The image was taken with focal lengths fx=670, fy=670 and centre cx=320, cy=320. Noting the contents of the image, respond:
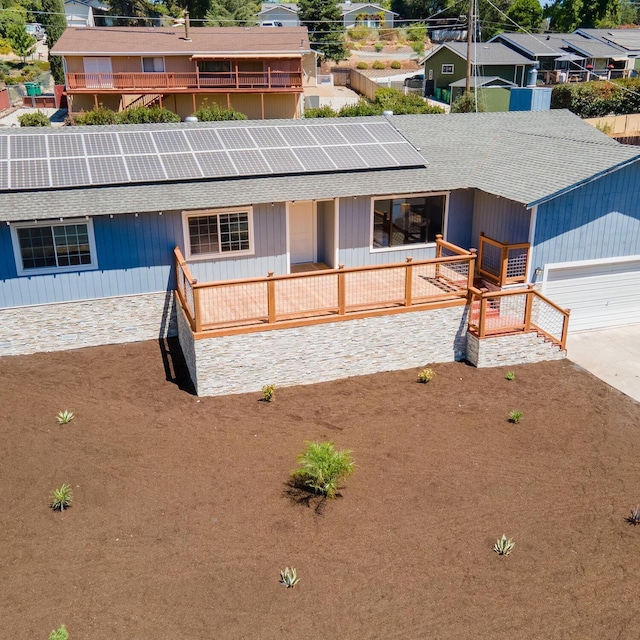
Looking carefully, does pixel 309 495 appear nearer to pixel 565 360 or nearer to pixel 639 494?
pixel 639 494

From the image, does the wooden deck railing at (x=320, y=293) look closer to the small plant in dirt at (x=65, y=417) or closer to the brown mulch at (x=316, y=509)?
the brown mulch at (x=316, y=509)

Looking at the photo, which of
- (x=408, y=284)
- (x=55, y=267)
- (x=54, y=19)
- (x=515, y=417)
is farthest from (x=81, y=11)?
(x=515, y=417)

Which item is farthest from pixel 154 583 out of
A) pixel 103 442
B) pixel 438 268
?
pixel 438 268

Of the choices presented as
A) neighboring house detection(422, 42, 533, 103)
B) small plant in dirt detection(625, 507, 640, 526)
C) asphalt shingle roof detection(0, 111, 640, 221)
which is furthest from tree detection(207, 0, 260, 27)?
small plant in dirt detection(625, 507, 640, 526)

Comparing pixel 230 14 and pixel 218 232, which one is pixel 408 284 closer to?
pixel 218 232

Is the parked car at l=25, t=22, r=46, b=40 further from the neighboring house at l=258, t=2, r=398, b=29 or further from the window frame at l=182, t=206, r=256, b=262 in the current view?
the window frame at l=182, t=206, r=256, b=262

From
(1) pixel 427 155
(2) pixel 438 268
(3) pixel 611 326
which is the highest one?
(1) pixel 427 155
